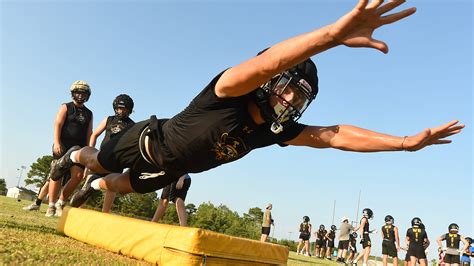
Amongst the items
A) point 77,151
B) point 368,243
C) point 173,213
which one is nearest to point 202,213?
point 173,213

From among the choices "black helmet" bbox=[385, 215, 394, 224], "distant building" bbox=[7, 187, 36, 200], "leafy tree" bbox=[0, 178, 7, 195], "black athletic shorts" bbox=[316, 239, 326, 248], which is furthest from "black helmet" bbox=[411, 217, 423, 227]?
"leafy tree" bbox=[0, 178, 7, 195]

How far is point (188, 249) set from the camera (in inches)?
104

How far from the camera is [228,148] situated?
3.59m

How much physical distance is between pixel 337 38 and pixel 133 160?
2.72 meters

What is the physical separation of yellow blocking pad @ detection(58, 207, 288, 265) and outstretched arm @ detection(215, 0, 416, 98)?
3.99 ft

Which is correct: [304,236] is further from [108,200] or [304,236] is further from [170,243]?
[170,243]

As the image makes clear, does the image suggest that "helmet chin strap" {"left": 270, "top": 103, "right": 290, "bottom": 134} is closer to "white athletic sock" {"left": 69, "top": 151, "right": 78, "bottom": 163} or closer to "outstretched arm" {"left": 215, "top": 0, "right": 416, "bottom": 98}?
"outstretched arm" {"left": 215, "top": 0, "right": 416, "bottom": 98}

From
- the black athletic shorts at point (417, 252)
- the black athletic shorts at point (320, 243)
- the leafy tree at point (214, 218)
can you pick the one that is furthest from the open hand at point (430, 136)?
the leafy tree at point (214, 218)

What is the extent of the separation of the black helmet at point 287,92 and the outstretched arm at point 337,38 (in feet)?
1.81

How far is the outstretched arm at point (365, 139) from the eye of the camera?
3.22m

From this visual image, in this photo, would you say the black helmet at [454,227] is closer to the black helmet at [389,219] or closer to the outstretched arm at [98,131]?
the black helmet at [389,219]

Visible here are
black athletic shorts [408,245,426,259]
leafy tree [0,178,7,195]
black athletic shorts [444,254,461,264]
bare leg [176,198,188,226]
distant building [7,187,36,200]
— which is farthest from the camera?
leafy tree [0,178,7,195]

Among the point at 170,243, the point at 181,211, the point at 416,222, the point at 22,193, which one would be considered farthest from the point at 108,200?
the point at 22,193

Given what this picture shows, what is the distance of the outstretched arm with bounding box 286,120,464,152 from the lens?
322cm
